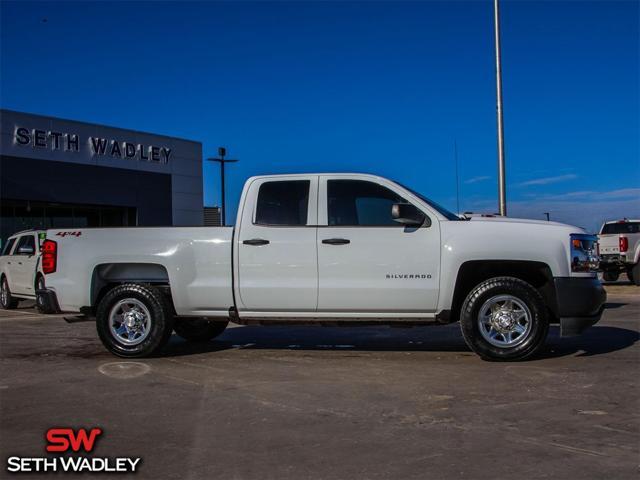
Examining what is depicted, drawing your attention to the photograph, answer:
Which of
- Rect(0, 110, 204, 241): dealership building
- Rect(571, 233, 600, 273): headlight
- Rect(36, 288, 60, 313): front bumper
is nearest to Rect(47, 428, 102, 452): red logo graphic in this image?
Rect(36, 288, 60, 313): front bumper

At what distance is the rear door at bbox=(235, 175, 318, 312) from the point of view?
24.5ft

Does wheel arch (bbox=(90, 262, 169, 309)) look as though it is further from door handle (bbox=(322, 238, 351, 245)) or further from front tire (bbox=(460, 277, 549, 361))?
front tire (bbox=(460, 277, 549, 361))

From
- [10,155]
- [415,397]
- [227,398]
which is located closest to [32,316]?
[227,398]

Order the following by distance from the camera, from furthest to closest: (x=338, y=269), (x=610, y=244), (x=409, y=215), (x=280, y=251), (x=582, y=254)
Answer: (x=610, y=244) < (x=280, y=251) < (x=338, y=269) < (x=409, y=215) < (x=582, y=254)

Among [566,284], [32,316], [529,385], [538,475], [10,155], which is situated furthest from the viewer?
[10,155]

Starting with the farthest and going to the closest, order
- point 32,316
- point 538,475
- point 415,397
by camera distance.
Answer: point 32,316, point 415,397, point 538,475

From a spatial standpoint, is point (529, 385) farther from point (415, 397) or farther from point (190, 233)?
point (190, 233)

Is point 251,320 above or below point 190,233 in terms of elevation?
below

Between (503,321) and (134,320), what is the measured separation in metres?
4.20

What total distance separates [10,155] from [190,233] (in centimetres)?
2122

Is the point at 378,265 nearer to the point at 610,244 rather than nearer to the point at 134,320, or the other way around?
the point at 134,320

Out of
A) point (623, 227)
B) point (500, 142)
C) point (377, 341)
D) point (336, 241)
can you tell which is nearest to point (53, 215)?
point (500, 142)

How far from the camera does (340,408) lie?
17.7 ft

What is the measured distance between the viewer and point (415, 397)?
5703 millimetres
